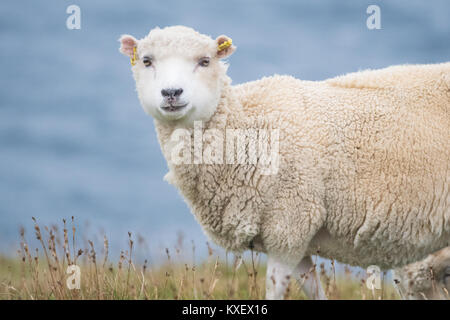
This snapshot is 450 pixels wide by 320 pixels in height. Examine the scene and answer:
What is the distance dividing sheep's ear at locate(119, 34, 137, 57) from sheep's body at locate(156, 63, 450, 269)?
794 millimetres

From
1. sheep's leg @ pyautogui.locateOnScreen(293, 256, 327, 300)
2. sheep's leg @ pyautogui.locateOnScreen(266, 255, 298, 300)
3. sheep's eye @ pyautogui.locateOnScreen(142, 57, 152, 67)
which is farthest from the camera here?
sheep's leg @ pyautogui.locateOnScreen(293, 256, 327, 300)

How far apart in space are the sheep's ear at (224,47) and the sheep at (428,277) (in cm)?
346

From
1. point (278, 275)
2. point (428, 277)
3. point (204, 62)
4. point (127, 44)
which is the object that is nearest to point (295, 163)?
point (278, 275)

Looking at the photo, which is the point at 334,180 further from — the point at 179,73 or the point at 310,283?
the point at 179,73

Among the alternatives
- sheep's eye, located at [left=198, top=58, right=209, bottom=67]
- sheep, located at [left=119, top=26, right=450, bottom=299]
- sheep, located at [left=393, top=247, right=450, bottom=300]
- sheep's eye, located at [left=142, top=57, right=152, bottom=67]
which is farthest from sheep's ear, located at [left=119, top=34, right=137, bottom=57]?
sheep, located at [left=393, top=247, right=450, bottom=300]

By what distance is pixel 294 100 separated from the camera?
484cm

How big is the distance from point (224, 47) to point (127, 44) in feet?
3.14

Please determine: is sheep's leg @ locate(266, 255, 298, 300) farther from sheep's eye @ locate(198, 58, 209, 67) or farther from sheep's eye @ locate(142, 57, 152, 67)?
sheep's eye @ locate(142, 57, 152, 67)

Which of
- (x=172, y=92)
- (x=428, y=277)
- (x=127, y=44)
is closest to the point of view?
(x=172, y=92)

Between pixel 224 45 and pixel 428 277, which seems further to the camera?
pixel 428 277

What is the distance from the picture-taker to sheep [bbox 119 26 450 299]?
4.45 m

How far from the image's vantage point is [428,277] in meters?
6.04
